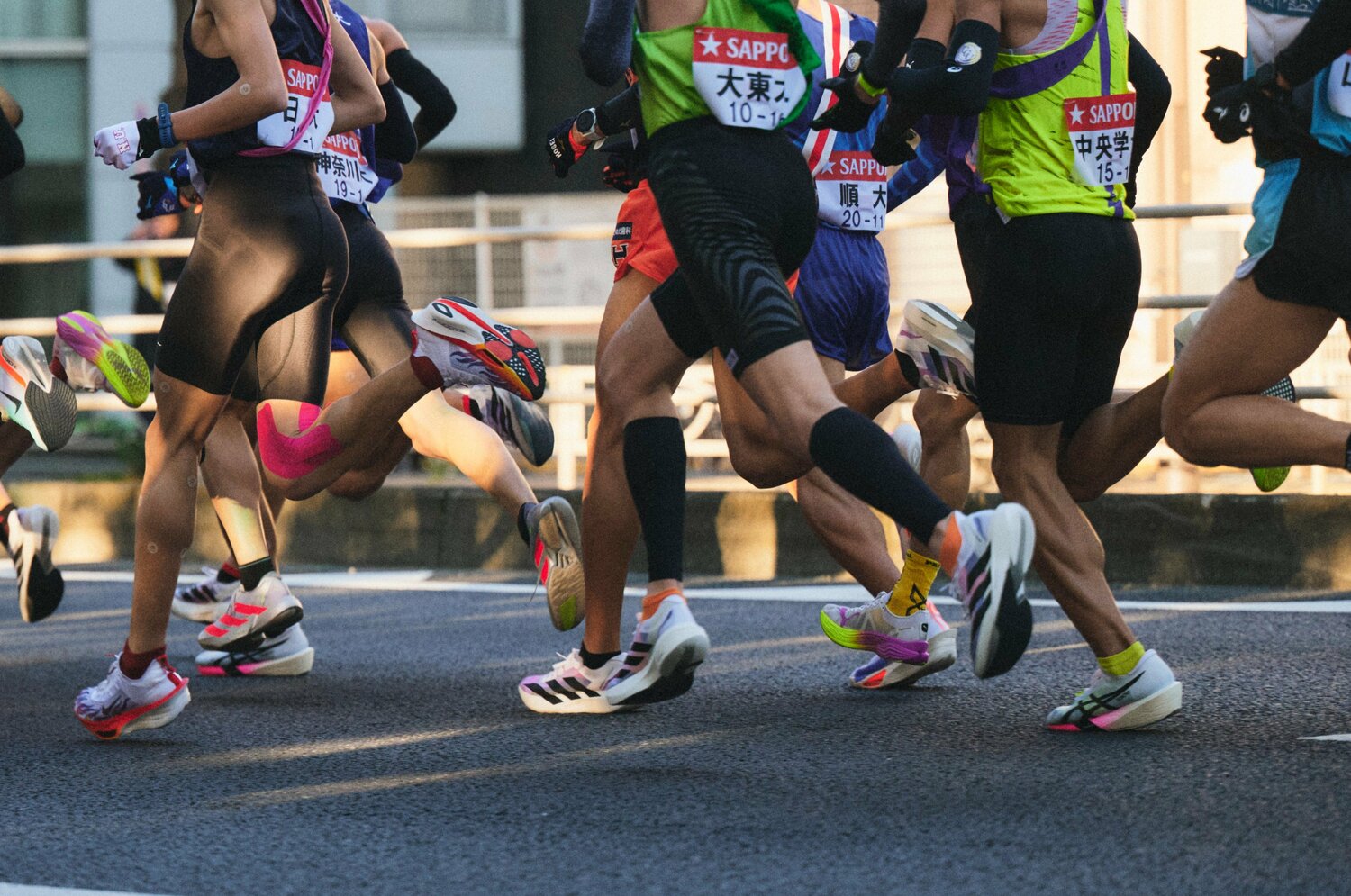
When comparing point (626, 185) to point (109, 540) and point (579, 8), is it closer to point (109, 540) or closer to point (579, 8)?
point (109, 540)

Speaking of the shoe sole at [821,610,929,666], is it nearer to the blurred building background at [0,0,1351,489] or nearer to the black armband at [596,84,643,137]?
the black armband at [596,84,643,137]

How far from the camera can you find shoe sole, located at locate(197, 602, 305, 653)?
5.09 metres

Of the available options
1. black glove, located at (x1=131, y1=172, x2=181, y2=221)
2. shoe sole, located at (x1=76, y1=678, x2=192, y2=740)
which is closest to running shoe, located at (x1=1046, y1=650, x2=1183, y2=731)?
shoe sole, located at (x1=76, y1=678, x2=192, y2=740)

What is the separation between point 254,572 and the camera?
5141 millimetres

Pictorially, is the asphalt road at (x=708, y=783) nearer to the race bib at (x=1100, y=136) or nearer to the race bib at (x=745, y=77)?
the race bib at (x=1100, y=136)

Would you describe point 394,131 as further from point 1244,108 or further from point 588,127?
point 1244,108

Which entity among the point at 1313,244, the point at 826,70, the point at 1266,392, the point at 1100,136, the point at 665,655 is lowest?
the point at 665,655

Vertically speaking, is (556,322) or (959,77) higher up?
(959,77)

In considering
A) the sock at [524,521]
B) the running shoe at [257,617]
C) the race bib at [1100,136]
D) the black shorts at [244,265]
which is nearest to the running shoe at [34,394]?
the running shoe at [257,617]

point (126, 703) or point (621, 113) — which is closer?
point (621, 113)

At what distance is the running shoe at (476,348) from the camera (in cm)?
507

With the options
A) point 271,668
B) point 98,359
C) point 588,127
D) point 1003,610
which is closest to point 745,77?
point 588,127

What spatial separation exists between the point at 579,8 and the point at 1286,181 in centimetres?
1723

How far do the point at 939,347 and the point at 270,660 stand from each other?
218 cm
